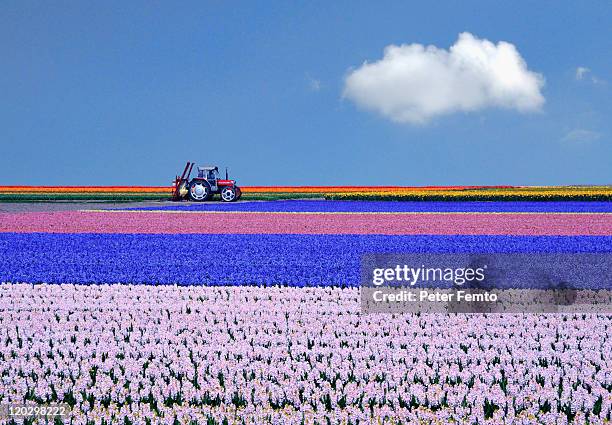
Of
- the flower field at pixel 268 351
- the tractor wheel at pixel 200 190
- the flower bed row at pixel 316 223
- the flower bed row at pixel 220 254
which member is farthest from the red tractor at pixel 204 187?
the flower field at pixel 268 351

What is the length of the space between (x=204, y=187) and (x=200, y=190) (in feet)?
0.97

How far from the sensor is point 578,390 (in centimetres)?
568

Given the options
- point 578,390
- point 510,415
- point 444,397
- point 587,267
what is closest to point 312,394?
point 444,397

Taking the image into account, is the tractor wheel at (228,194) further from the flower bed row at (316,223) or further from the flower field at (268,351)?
the flower field at (268,351)

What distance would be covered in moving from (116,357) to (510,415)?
3.69 meters

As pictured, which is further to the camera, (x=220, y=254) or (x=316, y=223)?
(x=316, y=223)

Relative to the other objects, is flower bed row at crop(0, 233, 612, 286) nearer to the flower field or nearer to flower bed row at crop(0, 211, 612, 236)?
the flower field

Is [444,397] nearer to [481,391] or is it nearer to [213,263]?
[481,391]

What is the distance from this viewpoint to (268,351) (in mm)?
6875

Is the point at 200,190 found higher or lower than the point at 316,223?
higher

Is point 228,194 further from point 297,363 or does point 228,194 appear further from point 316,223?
point 297,363

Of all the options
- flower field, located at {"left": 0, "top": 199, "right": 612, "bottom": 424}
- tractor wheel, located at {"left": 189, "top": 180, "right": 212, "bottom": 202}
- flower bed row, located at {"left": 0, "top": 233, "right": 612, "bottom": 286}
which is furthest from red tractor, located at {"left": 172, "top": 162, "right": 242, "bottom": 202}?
flower field, located at {"left": 0, "top": 199, "right": 612, "bottom": 424}

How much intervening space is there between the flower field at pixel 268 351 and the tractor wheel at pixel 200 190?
2837 centimetres

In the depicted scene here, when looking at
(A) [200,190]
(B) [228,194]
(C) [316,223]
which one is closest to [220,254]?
(C) [316,223]
